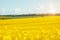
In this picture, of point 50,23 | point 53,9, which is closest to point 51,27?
point 50,23

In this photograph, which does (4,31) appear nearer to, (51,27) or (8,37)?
(8,37)

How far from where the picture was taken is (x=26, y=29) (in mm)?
760

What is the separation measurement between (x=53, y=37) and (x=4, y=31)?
33 centimetres

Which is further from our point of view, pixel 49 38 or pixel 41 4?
pixel 41 4

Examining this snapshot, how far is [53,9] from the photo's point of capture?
857 mm

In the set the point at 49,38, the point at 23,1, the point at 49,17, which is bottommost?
the point at 49,38

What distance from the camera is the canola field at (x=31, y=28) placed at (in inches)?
28.9

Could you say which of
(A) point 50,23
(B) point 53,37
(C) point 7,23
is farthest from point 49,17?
(C) point 7,23

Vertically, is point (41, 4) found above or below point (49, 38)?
above

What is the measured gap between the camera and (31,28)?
0.77 meters

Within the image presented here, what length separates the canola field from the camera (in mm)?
733

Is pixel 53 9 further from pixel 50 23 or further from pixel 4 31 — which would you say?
pixel 4 31

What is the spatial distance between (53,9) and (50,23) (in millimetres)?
123

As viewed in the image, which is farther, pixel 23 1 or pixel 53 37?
pixel 23 1
